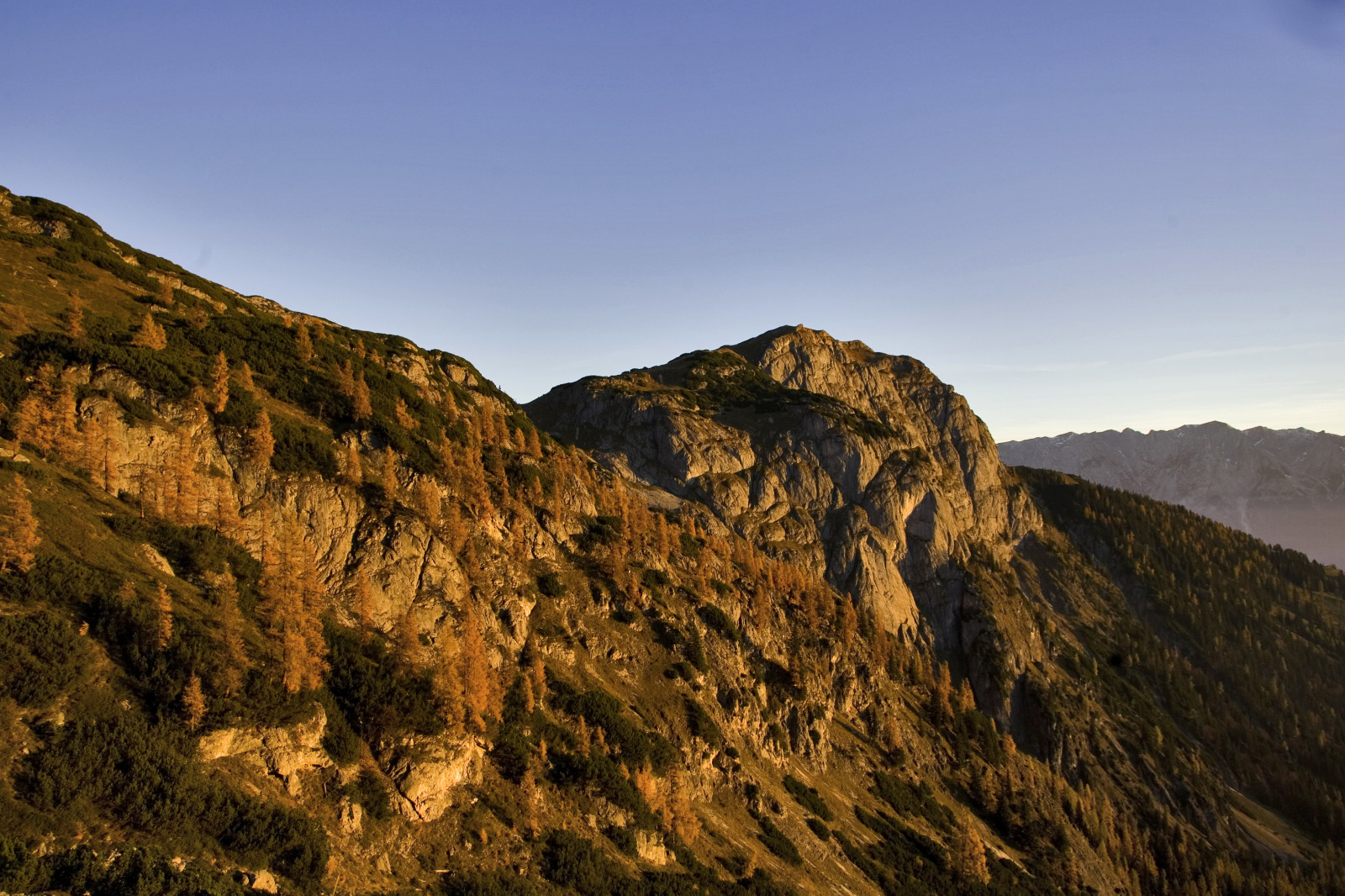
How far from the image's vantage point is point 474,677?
61875 millimetres

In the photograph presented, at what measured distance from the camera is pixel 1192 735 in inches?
6791

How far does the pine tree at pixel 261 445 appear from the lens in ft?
225

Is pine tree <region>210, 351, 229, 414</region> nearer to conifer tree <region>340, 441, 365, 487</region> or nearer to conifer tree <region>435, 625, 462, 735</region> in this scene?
conifer tree <region>340, 441, 365, 487</region>

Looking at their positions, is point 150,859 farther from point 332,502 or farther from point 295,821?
point 332,502

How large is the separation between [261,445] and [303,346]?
3161 cm

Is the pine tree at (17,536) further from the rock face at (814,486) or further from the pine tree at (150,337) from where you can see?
the rock face at (814,486)

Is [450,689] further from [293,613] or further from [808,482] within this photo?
[808,482]

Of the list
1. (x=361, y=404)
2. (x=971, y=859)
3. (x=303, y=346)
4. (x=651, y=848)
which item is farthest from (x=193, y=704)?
(x=971, y=859)

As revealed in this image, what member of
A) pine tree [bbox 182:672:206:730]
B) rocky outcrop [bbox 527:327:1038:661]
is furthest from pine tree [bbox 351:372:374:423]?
rocky outcrop [bbox 527:327:1038:661]

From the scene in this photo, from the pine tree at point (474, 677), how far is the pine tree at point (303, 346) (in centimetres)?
4776

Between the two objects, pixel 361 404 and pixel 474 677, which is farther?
pixel 361 404

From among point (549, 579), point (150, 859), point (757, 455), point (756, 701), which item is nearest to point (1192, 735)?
point (757, 455)

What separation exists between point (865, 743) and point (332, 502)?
82972 millimetres

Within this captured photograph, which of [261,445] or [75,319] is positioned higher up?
[75,319]
